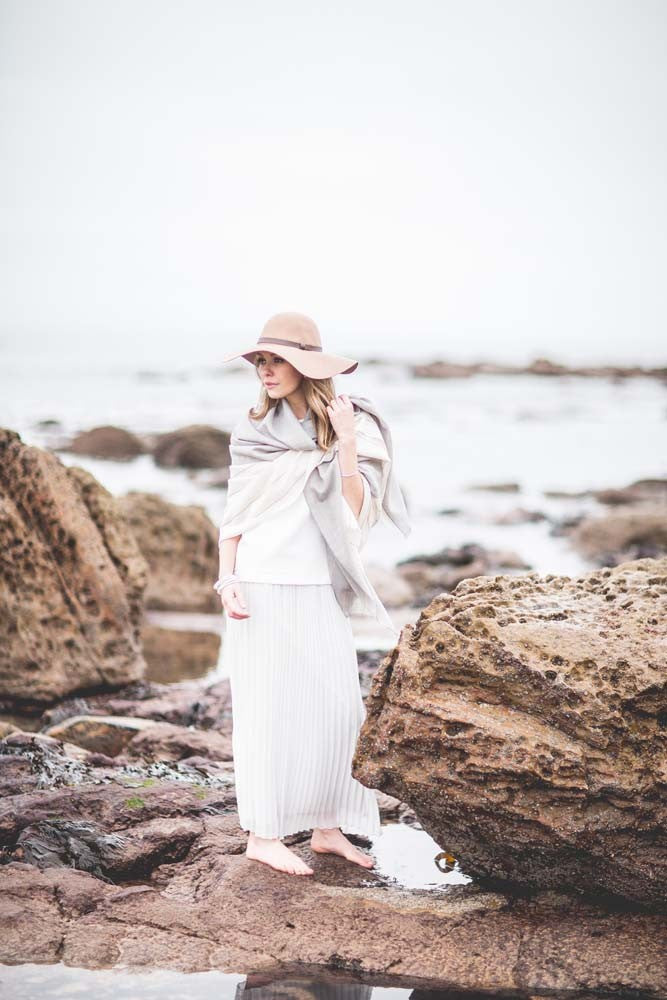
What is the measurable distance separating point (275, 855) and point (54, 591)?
13.2 feet

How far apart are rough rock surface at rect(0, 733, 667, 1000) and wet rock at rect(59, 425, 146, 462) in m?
21.0

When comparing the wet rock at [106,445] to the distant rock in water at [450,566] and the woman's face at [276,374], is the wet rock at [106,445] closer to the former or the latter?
the distant rock in water at [450,566]

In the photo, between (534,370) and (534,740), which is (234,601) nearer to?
(534,740)

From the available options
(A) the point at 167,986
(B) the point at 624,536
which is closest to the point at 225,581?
(A) the point at 167,986

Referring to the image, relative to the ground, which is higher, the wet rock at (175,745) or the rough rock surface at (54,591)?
the rough rock surface at (54,591)

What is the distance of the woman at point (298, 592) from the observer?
14.8 ft

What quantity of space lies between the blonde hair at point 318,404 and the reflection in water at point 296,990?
6.68ft

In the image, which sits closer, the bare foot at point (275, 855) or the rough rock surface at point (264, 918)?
the rough rock surface at point (264, 918)

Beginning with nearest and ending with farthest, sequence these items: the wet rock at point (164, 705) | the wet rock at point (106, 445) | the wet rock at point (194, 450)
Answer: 1. the wet rock at point (164, 705)
2. the wet rock at point (194, 450)
3. the wet rock at point (106, 445)

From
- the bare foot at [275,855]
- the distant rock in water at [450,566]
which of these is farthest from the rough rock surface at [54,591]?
the distant rock in water at [450,566]

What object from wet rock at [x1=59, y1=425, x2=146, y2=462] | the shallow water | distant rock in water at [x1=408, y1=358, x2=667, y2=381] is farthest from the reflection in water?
distant rock in water at [x1=408, y1=358, x2=667, y2=381]

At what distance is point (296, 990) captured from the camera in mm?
3674

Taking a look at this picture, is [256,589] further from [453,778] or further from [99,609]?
[99,609]

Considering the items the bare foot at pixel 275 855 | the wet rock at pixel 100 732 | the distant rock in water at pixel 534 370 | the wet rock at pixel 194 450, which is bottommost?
the wet rock at pixel 100 732
